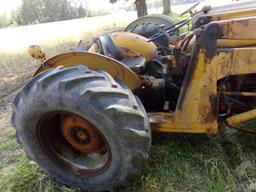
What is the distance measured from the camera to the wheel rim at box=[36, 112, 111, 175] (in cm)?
317

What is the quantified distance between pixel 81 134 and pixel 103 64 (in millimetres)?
640

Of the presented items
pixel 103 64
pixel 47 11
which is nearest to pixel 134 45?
pixel 103 64

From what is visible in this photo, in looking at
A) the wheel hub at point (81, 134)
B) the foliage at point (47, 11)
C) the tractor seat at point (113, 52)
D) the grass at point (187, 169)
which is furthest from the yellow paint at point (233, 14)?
the foliage at point (47, 11)

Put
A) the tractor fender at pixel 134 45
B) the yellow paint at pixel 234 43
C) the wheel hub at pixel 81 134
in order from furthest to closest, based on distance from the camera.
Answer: the tractor fender at pixel 134 45 < the wheel hub at pixel 81 134 < the yellow paint at pixel 234 43

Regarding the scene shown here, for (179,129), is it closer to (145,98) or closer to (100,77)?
(145,98)

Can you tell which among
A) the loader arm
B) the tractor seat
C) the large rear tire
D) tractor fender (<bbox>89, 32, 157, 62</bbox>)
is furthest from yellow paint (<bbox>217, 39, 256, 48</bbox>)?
tractor fender (<bbox>89, 32, 157, 62</bbox>)

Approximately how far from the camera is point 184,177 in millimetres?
3293

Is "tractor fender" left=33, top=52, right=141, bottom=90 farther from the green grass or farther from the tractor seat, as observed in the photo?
the green grass

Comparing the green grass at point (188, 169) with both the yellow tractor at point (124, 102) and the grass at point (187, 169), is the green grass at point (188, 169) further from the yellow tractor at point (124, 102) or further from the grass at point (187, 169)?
the yellow tractor at point (124, 102)

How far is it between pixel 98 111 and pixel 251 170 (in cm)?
148

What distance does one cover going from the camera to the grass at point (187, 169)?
3.20 m

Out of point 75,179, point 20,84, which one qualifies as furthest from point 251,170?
point 20,84

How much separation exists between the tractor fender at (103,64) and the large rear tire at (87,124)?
25 cm

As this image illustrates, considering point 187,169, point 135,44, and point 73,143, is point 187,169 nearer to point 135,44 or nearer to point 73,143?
point 73,143
